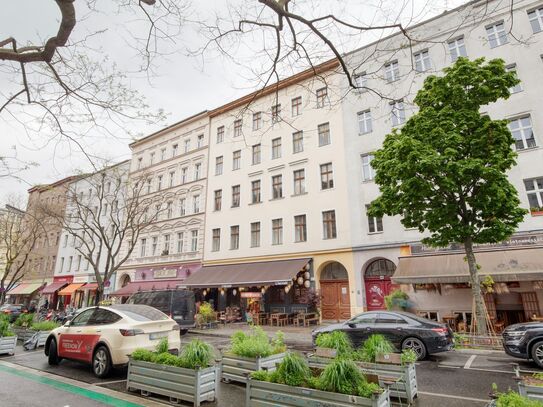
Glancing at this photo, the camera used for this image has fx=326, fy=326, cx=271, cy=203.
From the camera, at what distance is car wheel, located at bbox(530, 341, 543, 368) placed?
8.17 meters

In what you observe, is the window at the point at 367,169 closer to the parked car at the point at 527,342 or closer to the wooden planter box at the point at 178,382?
the parked car at the point at 527,342

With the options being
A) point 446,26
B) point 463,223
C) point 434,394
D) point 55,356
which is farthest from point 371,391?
point 446,26

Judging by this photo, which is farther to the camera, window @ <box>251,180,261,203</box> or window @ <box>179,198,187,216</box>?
window @ <box>179,198,187,216</box>

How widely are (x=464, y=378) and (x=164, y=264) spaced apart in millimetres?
26643

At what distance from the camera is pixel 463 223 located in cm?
1255

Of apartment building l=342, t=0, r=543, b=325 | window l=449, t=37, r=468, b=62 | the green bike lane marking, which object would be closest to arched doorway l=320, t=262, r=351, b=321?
apartment building l=342, t=0, r=543, b=325

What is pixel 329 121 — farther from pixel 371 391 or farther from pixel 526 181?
pixel 371 391

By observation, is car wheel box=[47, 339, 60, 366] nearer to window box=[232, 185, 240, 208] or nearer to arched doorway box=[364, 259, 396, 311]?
arched doorway box=[364, 259, 396, 311]

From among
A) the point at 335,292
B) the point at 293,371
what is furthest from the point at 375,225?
the point at 293,371

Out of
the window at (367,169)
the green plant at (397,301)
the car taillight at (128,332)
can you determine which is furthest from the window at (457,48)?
the car taillight at (128,332)

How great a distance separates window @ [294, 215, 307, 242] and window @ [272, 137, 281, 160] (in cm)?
548

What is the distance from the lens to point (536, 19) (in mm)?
17375

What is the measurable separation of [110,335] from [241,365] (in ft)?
10.7

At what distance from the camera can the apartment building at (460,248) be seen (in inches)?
591
